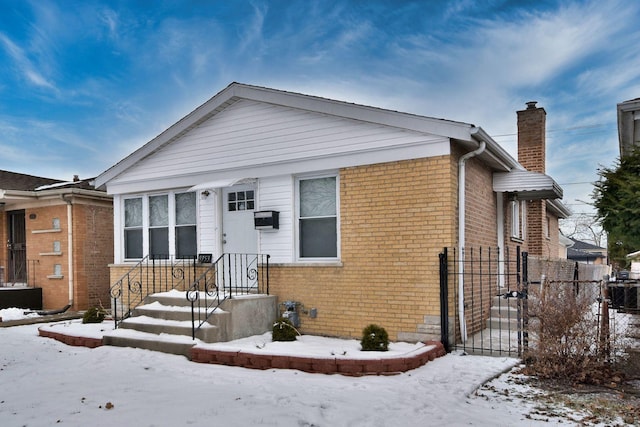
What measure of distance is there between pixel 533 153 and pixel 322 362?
30.9 feet

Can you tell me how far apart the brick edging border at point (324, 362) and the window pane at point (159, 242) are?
442 cm

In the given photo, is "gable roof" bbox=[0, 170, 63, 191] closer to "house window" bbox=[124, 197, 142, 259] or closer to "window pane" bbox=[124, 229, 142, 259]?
"house window" bbox=[124, 197, 142, 259]

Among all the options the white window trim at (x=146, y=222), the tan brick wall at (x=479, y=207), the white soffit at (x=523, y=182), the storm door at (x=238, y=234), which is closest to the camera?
the tan brick wall at (x=479, y=207)

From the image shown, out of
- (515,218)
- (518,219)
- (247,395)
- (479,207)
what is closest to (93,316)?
(247,395)

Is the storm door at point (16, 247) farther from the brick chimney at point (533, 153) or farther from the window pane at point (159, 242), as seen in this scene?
the brick chimney at point (533, 153)

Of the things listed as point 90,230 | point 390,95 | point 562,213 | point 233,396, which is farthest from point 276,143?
point 562,213

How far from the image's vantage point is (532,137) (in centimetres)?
1295

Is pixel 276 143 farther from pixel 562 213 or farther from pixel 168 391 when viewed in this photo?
pixel 562 213

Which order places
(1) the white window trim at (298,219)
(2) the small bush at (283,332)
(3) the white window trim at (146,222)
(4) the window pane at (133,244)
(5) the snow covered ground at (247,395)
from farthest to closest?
1. (4) the window pane at (133,244)
2. (3) the white window trim at (146,222)
3. (1) the white window trim at (298,219)
4. (2) the small bush at (283,332)
5. (5) the snow covered ground at (247,395)

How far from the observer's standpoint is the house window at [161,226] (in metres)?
10.7

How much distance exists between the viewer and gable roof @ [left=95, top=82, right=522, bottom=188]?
25.0 ft

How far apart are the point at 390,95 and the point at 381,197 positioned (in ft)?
34.2

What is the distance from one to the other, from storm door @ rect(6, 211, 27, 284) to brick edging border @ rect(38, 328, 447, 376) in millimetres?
10529

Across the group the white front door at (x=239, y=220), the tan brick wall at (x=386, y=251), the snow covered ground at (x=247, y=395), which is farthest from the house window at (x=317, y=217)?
the snow covered ground at (x=247, y=395)
